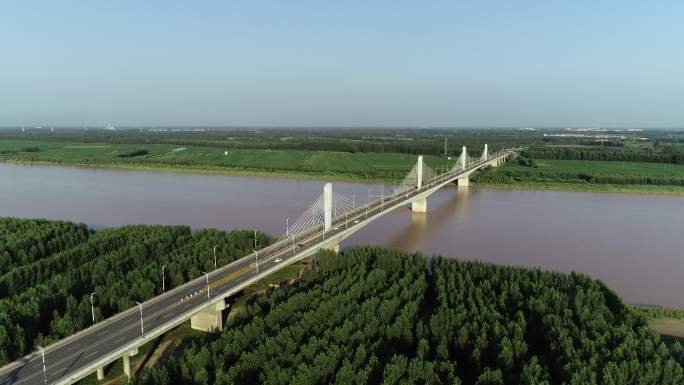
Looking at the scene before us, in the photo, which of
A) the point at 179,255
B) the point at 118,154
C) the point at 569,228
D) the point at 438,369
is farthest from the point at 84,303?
the point at 118,154

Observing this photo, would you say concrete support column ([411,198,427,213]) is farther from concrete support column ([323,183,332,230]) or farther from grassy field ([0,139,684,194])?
grassy field ([0,139,684,194])

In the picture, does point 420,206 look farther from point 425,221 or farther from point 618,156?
point 618,156

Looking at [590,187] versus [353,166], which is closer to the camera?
[590,187]

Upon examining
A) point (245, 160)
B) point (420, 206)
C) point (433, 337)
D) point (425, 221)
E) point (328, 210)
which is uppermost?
point (245, 160)

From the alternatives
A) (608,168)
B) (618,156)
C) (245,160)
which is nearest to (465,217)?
(608,168)

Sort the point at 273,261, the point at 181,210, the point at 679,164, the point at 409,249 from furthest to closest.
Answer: the point at 679,164 < the point at 181,210 < the point at 409,249 < the point at 273,261

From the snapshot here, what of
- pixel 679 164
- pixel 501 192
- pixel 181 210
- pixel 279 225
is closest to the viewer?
pixel 279 225

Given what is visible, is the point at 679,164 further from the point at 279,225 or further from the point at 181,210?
the point at 181,210
